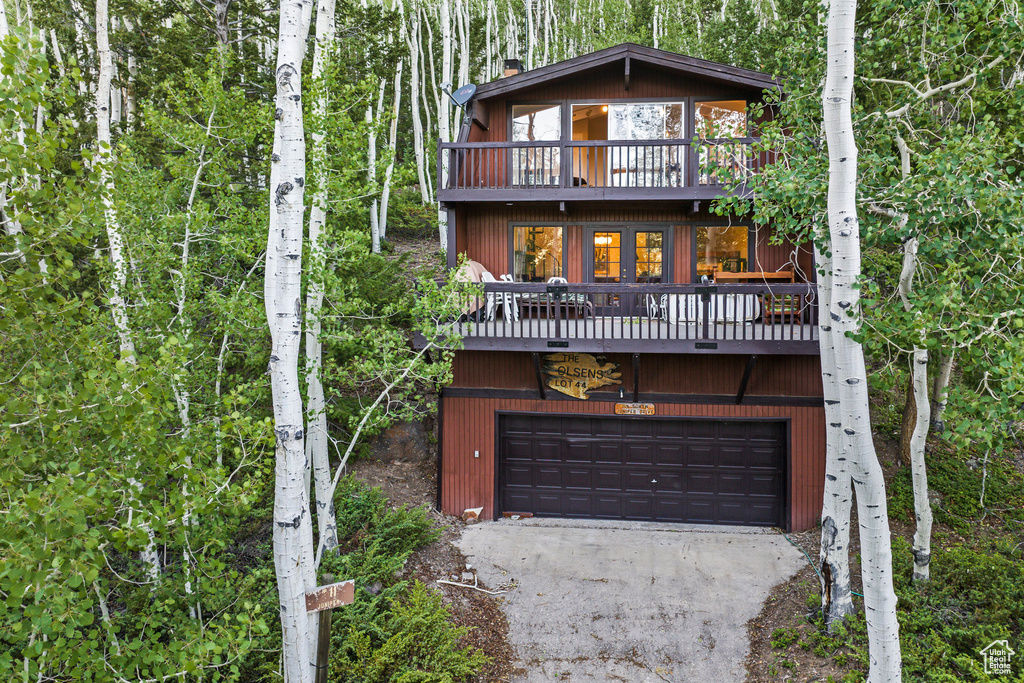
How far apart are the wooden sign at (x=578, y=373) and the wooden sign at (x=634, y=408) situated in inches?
18.1

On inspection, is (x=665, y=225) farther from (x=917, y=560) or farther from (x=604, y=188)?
(x=917, y=560)

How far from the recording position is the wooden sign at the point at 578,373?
34.9 ft

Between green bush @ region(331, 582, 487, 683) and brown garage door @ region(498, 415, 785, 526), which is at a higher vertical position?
brown garage door @ region(498, 415, 785, 526)

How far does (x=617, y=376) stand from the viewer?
34.9 ft

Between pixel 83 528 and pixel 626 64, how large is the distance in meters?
11.4

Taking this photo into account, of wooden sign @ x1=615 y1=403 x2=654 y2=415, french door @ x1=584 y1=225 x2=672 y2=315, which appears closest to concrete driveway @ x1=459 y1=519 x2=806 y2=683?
wooden sign @ x1=615 y1=403 x2=654 y2=415

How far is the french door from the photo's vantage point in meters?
11.8

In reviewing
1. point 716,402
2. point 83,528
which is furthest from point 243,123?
point 716,402

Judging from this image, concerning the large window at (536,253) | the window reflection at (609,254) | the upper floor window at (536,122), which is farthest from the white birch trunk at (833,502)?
the upper floor window at (536,122)

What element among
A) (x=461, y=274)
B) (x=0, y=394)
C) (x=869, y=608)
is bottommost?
(x=869, y=608)

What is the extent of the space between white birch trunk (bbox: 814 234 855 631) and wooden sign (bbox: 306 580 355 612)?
229 inches

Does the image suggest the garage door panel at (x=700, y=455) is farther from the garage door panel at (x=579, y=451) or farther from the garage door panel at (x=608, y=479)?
the garage door panel at (x=579, y=451)

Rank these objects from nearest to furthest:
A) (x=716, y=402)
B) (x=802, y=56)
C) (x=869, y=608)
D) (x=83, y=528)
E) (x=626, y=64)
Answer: (x=83, y=528) < (x=869, y=608) < (x=802, y=56) < (x=716, y=402) < (x=626, y=64)

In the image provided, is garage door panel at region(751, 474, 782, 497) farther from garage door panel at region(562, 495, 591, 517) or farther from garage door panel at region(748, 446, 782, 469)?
garage door panel at region(562, 495, 591, 517)
